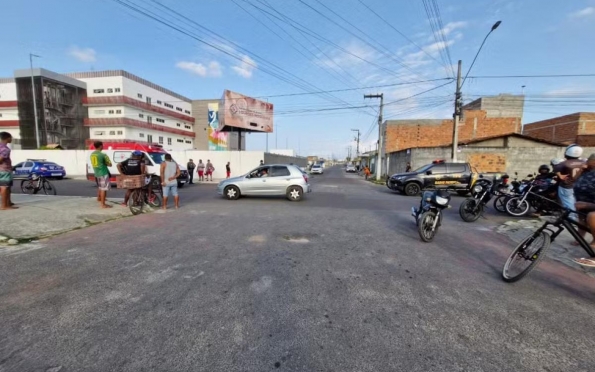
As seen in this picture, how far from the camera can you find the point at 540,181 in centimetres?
814

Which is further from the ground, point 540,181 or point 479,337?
point 540,181

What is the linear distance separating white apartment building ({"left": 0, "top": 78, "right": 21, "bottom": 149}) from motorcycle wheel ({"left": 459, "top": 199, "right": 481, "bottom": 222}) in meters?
58.4

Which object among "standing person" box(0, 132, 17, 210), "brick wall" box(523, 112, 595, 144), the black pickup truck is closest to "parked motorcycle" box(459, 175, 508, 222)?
the black pickup truck

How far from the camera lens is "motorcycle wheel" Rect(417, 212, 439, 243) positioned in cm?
538

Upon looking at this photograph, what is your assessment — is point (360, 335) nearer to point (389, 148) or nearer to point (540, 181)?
point (540, 181)

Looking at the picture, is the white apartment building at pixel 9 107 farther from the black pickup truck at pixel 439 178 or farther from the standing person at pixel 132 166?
the black pickup truck at pixel 439 178

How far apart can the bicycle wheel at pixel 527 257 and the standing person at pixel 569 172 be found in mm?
3355

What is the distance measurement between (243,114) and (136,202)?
67.3 ft

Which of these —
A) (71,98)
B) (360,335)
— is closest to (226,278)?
(360,335)

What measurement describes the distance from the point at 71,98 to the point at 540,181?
57.0 m

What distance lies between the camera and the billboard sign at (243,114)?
83.0ft

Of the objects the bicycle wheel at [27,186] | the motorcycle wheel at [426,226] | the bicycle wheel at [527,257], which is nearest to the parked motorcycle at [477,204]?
the motorcycle wheel at [426,226]

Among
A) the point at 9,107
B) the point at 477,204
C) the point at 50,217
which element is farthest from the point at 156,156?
the point at 9,107

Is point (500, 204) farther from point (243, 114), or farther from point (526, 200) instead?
point (243, 114)
